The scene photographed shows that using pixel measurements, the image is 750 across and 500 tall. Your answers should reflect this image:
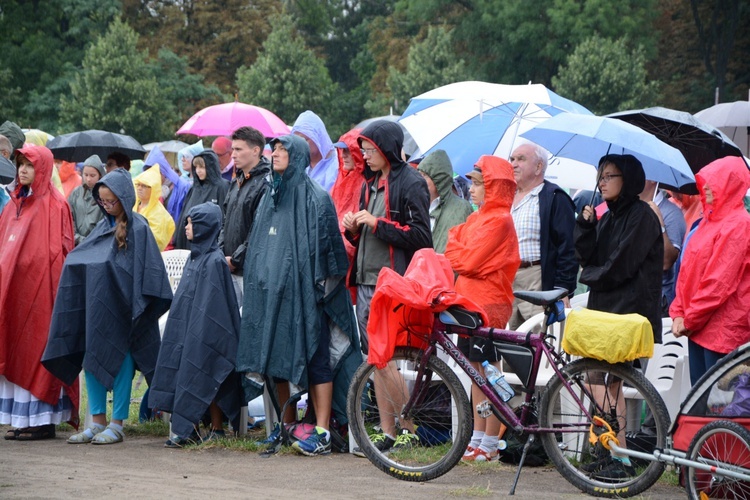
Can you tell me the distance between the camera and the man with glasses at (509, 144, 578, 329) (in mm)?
7684

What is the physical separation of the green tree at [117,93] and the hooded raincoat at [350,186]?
30.3 m

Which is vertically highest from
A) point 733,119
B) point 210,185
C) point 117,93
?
point 117,93

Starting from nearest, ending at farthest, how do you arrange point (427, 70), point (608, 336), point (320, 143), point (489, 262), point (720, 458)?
point (720, 458) < point (608, 336) < point (489, 262) < point (320, 143) < point (427, 70)

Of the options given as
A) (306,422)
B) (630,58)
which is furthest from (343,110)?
(306,422)

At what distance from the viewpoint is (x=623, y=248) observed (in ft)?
22.0

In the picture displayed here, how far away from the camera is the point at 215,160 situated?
→ 1066 centimetres

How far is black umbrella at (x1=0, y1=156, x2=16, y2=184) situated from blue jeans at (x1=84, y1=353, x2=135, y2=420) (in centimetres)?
245

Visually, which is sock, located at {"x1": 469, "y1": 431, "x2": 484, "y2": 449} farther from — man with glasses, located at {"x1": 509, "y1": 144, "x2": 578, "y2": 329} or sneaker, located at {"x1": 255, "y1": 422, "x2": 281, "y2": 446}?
sneaker, located at {"x1": 255, "y1": 422, "x2": 281, "y2": 446}

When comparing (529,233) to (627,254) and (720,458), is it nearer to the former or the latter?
(627,254)

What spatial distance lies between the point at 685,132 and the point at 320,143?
126 inches

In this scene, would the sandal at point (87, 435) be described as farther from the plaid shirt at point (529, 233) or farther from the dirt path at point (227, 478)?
the plaid shirt at point (529, 233)

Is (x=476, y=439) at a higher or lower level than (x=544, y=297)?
lower

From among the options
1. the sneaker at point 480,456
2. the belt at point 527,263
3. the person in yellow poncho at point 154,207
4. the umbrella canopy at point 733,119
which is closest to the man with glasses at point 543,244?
the belt at point 527,263

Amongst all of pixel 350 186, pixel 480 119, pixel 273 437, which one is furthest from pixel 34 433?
pixel 480 119
